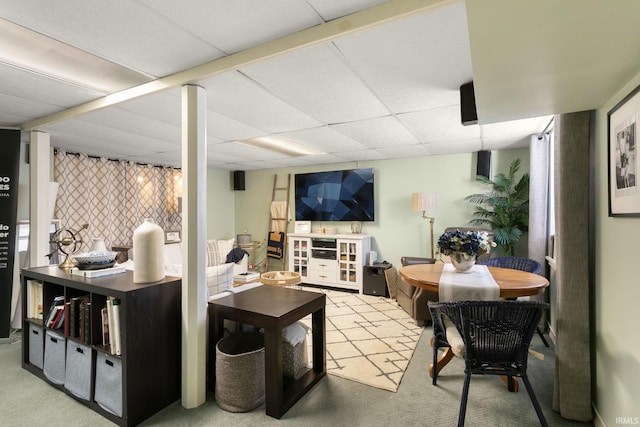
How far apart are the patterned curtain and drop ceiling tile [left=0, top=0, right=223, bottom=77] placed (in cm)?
330

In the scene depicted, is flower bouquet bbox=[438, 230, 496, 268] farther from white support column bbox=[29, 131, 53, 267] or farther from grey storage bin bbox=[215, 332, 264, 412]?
white support column bbox=[29, 131, 53, 267]

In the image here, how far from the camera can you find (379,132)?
3.54 m

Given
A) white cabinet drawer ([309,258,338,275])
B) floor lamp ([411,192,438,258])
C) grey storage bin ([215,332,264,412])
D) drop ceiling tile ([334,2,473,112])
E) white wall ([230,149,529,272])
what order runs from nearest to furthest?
drop ceiling tile ([334,2,473,112]), grey storage bin ([215,332,264,412]), floor lamp ([411,192,438,258]), white wall ([230,149,529,272]), white cabinet drawer ([309,258,338,275])

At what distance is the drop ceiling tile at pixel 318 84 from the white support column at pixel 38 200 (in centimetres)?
284

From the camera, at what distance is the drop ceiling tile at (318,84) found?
1879 mm

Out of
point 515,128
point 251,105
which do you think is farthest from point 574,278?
point 251,105

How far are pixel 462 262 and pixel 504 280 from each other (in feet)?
1.09

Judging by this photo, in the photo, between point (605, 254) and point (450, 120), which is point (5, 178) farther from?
point (605, 254)

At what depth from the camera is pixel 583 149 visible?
1937 mm

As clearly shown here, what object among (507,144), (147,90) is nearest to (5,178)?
(147,90)

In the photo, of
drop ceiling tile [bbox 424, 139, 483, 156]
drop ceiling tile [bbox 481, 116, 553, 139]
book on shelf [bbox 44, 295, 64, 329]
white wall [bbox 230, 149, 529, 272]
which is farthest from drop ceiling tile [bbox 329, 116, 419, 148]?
book on shelf [bbox 44, 295, 64, 329]

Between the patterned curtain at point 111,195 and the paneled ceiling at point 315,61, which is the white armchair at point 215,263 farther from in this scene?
the paneled ceiling at point 315,61

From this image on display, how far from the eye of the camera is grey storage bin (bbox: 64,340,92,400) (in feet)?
6.91

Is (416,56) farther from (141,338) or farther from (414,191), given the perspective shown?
(414,191)
